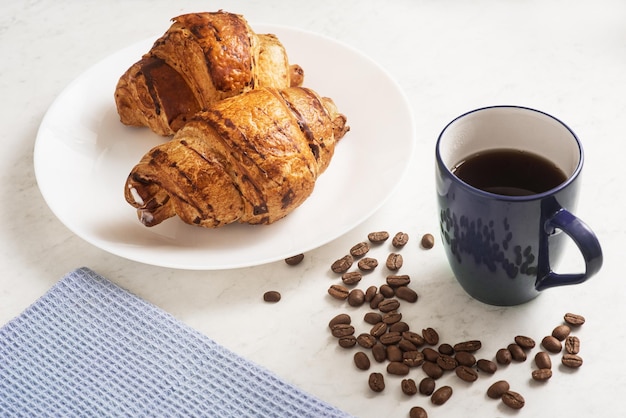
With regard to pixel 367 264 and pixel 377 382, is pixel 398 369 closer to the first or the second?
pixel 377 382

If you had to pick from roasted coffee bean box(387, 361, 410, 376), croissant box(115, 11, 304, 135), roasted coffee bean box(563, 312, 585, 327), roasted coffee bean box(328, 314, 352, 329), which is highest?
croissant box(115, 11, 304, 135)

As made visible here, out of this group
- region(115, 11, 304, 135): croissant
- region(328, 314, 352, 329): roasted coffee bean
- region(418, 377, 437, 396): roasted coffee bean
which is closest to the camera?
region(418, 377, 437, 396): roasted coffee bean

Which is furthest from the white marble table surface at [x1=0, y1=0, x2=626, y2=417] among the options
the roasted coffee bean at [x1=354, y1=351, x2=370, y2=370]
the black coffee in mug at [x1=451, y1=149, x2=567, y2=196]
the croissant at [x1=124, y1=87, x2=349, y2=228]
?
the black coffee in mug at [x1=451, y1=149, x2=567, y2=196]

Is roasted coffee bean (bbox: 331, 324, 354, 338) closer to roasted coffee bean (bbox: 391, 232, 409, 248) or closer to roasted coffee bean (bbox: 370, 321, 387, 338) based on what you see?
roasted coffee bean (bbox: 370, 321, 387, 338)

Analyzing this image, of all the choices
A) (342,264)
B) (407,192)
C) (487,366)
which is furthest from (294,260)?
(487,366)

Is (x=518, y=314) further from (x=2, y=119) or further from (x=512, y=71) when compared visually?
(x=2, y=119)

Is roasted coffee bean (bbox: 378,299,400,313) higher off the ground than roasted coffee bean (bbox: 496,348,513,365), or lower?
higher

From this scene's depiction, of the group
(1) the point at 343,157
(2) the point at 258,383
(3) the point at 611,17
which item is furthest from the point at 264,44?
(3) the point at 611,17
